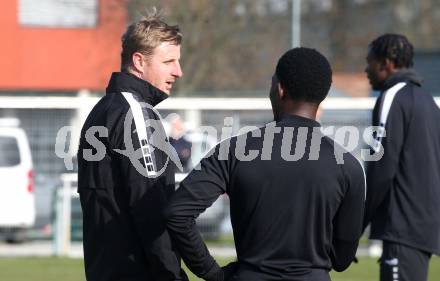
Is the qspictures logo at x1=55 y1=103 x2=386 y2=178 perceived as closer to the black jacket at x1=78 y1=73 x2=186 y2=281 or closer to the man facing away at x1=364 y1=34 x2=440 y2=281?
the black jacket at x1=78 y1=73 x2=186 y2=281

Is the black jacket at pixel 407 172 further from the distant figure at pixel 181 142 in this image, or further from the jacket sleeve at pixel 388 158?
the distant figure at pixel 181 142

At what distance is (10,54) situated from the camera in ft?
99.8

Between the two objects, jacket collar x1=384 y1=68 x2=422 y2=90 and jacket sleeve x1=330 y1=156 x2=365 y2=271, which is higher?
jacket collar x1=384 y1=68 x2=422 y2=90

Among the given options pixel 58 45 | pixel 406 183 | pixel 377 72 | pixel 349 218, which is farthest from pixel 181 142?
pixel 58 45

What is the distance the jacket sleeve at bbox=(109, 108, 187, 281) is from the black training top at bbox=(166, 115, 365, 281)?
0.25 m

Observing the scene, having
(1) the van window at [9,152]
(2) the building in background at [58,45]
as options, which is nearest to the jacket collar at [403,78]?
(1) the van window at [9,152]

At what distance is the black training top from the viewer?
13.6 feet

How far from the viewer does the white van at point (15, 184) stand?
45.2 ft

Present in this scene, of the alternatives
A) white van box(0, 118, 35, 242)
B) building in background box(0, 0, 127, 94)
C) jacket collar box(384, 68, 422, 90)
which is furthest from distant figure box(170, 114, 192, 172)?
building in background box(0, 0, 127, 94)

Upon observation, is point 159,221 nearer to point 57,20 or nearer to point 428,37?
point 57,20

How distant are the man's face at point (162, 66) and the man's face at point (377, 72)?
188 cm

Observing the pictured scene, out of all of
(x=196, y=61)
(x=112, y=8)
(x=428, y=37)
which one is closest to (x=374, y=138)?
(x=196, y=61)

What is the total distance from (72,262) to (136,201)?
8.13 meters

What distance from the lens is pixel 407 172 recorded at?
6.10 metres
